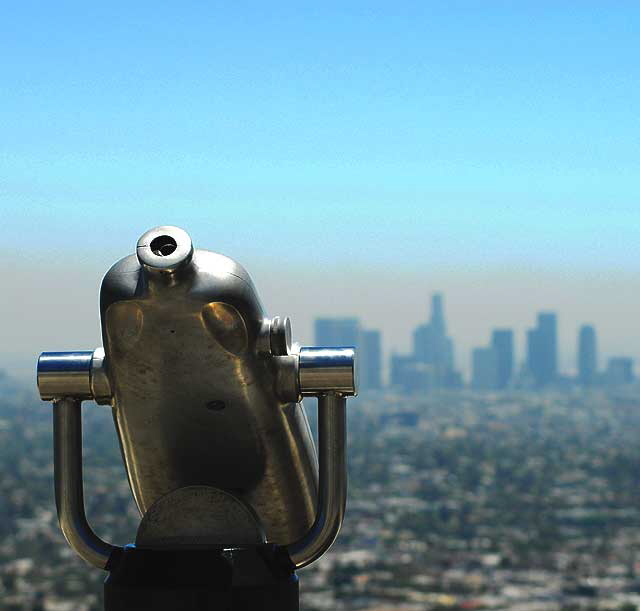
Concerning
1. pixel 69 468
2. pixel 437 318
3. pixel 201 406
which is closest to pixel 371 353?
pixel 437 318

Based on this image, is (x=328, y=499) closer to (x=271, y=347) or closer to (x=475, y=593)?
(x=271, y=347)

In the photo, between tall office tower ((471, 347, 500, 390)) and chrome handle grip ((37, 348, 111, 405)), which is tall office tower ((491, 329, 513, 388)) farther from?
chrome handle grip ((37, 348, 111, 405))

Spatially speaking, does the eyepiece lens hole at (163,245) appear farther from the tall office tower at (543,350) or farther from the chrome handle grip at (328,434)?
the tall office tower at (543,350)

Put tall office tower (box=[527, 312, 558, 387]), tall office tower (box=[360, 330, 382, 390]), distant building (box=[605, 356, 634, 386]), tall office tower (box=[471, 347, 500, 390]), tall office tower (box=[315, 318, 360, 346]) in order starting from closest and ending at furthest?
1. tall office tower (box=[315, 318, 360, 346])
2. tall office tower (box=[360, 330, 382, 390])
3. tall office tower (box=[527, 312, 558, 387])
4. tall office tower (box=[471, 347, 500, 390])
5. distant building (box=[605, 356, 634, 386])

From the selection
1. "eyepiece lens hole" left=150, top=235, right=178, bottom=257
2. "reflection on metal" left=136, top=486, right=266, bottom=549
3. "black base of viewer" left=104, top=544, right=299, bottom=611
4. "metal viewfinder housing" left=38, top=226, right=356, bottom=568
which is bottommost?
"black base of viewer" left=104, top=544, right=299, bottom=611

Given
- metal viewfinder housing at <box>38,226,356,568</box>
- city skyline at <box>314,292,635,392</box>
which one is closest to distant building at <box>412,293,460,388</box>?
city skyline at <box>314,292,635,392</box>

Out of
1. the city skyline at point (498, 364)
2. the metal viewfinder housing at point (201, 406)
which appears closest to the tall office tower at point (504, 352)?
the city skyline at point (498, 364)
